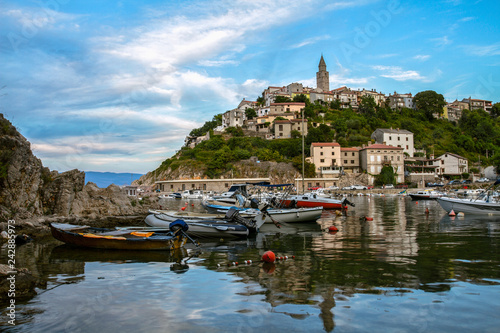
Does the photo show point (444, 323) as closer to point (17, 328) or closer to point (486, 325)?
point (486, 325)

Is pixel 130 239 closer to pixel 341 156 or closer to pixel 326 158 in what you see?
pixel 326 158

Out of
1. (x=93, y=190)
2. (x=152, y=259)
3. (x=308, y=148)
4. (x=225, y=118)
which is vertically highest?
(x=225, y=118)

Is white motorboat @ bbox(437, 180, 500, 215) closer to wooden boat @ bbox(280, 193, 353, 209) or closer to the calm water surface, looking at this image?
wooden boat @ bbox(280, 193, 353, 209)

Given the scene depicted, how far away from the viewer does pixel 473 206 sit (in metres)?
26.6

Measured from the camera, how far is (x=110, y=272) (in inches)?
449

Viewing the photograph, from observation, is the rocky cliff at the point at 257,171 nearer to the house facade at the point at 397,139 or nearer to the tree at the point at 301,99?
the house facade at the point at 397,139

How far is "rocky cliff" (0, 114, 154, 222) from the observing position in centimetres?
2175

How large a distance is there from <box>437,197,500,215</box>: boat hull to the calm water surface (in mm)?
12599

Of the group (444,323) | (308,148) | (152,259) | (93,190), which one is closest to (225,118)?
(308,148)

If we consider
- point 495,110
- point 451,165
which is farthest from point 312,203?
point 495,110

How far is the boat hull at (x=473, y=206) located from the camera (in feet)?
84.5

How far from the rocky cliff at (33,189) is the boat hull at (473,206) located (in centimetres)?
2732

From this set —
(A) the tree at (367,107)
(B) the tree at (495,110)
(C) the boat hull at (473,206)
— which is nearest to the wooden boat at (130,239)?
(C) the boat hull at (473,206)

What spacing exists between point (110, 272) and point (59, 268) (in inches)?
84.3
